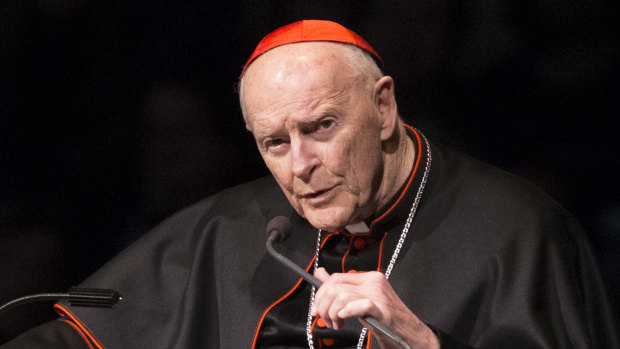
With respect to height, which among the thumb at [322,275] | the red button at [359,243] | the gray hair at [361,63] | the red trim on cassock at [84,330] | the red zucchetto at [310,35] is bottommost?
the red trim on cassock at [84,330]

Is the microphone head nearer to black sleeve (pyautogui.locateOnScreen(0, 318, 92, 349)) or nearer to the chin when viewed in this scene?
the chin

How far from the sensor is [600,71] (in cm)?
328

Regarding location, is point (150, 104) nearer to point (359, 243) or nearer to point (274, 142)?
point (274, 142)

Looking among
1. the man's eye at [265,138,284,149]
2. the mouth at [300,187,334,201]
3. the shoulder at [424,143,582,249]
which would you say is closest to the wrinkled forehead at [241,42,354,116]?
the man's eye at [265,138,284,149]

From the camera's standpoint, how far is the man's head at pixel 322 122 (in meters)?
2.65

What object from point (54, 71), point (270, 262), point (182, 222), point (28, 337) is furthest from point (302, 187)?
point (54, 71)

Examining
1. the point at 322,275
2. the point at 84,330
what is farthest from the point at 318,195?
the point at 84,330

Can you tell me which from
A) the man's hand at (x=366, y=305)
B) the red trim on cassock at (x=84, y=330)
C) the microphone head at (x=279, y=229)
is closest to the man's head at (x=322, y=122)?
the microphone head at (x=279, y=229)

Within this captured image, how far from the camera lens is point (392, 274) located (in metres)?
2.84

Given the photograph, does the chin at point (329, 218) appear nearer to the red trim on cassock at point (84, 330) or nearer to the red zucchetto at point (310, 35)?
the red zucchetto at point (310, 35)

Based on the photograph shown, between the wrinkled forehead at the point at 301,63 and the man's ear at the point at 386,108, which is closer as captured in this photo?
the wrinkled forehead at the point at 301,63

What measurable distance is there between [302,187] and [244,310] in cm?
67

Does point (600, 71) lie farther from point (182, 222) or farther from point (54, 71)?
point (54, 71)

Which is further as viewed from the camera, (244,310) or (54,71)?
(54,71)
